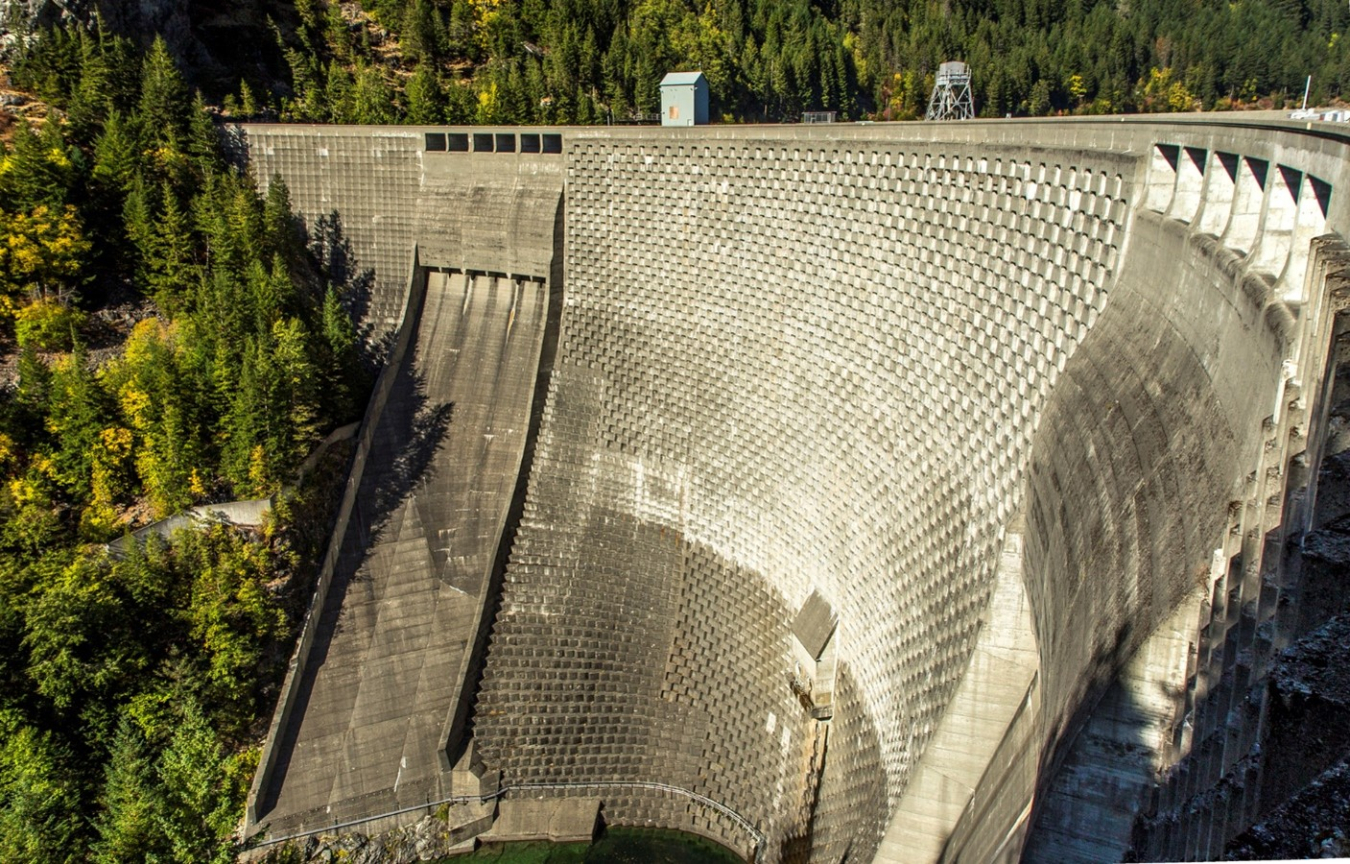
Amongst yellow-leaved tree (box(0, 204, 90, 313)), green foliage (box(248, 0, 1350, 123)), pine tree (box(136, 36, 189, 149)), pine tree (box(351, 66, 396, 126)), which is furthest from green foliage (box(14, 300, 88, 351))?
green foliage (box(248, 0, 1350, 123))

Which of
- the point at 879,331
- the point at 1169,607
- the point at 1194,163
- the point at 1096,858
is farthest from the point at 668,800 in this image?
the point at 1194,163

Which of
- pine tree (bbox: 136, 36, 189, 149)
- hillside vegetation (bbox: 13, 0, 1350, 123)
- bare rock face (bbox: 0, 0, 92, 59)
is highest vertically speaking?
hillside vegetation (bbox: 13, 0, 1350, 123)

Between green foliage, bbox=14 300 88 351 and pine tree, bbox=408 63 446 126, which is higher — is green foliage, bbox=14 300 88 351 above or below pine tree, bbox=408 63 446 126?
below

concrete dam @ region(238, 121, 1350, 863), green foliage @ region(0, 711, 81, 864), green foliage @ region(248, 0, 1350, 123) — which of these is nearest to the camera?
concrete dam @ region(238, 121, 1350, 863)

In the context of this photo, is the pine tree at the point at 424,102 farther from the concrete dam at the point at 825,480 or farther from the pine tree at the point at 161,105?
the pine tree at the point at 161,105

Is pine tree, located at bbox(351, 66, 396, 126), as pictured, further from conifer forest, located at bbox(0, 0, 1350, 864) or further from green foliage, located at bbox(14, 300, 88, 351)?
green foliage, located at bbox(14, 300, 88, 351)

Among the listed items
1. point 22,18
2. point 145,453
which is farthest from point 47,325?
point 22,18

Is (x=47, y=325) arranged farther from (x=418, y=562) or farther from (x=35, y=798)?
(x=35, y=798)

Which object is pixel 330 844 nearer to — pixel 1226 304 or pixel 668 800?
pixel 668 800
